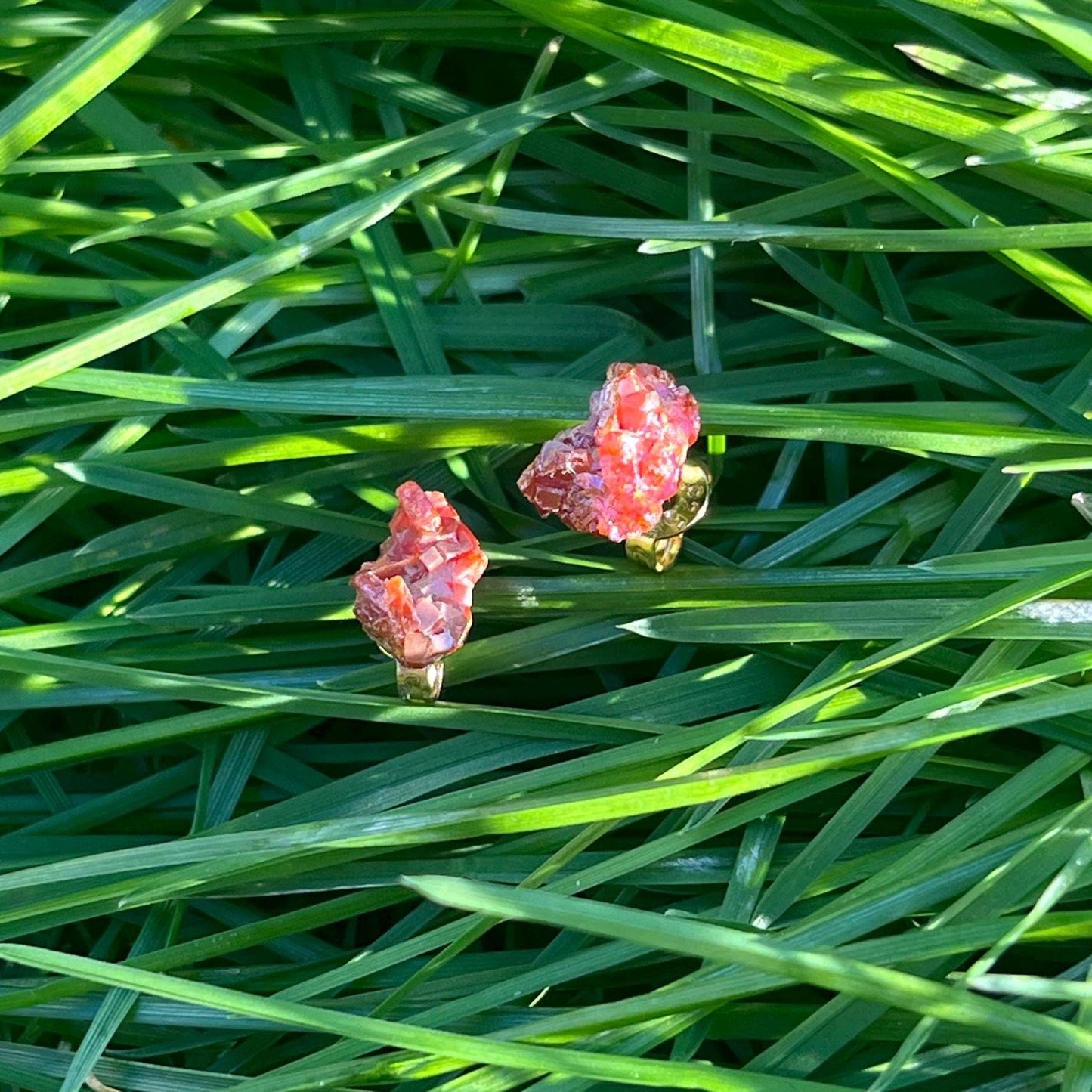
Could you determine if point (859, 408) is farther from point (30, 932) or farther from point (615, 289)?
point (30, 932)

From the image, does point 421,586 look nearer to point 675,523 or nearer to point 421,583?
point 421,583

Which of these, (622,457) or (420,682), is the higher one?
(622,457)

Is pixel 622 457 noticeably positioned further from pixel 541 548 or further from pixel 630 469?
pixel 541 548

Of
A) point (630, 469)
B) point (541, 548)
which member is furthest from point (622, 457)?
point (541, 548)

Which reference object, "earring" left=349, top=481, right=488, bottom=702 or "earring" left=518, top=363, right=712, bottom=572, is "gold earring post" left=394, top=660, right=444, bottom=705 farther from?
"earring" left=518, top=363, right=712, bottom=572
